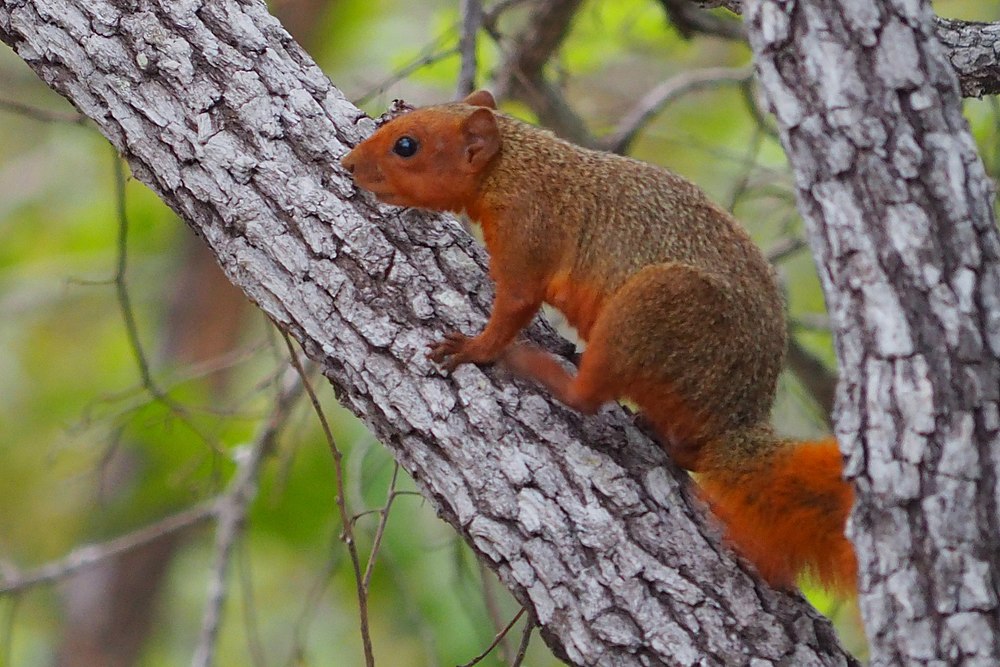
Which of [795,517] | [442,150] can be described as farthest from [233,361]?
[795,517]

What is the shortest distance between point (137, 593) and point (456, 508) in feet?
14.2

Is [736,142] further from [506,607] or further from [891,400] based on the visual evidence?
[891,400]

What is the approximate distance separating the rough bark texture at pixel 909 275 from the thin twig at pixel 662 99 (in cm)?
236

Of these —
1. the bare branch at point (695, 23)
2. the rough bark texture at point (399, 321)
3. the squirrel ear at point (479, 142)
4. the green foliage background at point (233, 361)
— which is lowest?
the green foliage background at point (233, 361)

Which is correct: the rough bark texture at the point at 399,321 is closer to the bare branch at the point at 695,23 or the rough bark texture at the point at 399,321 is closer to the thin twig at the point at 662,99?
the bare branch at the point at 695,23

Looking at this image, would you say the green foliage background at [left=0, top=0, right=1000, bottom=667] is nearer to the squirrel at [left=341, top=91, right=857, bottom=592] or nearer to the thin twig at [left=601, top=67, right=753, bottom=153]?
the thin twig at [left=601, top=67, right=753, bottom=153]

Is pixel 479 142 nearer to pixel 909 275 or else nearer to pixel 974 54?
pixel 974 54

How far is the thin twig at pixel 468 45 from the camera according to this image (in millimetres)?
3301

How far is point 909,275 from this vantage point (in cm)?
169

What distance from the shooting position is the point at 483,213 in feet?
9.70

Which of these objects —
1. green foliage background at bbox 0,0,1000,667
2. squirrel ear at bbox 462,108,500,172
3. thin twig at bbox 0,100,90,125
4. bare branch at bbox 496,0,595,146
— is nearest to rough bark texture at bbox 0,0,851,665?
squirrel ear at bbox 462,108,500,172

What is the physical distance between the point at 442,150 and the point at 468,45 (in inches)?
20.2

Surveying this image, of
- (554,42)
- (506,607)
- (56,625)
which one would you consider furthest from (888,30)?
(56,625)

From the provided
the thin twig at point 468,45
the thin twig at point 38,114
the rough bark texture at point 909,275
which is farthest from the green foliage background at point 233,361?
the rough bark texture at point 909,275
